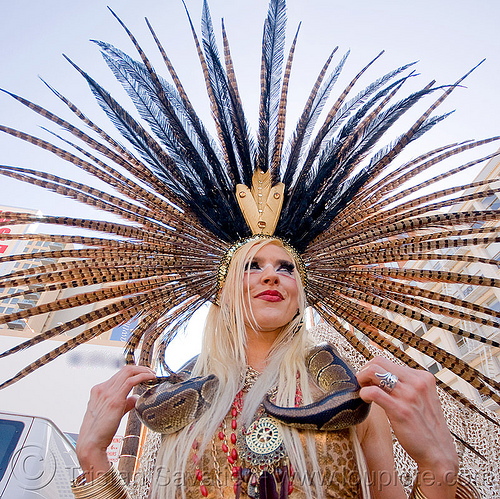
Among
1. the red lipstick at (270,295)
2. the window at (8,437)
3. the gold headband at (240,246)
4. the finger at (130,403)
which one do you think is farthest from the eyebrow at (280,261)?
the window at (8,437)

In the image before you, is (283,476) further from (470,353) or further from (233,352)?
(470,353)

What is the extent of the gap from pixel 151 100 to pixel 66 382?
499 inches

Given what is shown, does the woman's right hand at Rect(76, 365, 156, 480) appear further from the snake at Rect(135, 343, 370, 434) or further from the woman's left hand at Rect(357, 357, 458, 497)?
the woman's left hand at Rect(357, 357, 458, 497)

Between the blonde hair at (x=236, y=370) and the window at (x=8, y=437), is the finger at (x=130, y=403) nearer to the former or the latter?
the blonde hair at (x=236, y=370)

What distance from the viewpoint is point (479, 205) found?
64.7ft

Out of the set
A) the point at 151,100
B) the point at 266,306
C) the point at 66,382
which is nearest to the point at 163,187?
the point at 151,100

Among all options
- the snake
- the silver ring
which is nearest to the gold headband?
the snake

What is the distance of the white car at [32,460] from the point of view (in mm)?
3912

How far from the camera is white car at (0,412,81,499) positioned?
3.91 meters

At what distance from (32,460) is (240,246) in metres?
3.55

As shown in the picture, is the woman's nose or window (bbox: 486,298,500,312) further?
window (bbox: 486,298,500,312)

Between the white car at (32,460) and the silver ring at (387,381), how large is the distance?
3527mm

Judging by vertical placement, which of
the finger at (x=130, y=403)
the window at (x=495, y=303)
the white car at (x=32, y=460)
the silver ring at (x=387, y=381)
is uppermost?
the finger at (x=130, y=403)

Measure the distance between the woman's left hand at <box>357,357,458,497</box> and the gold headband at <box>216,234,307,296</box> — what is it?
3.99 feet
